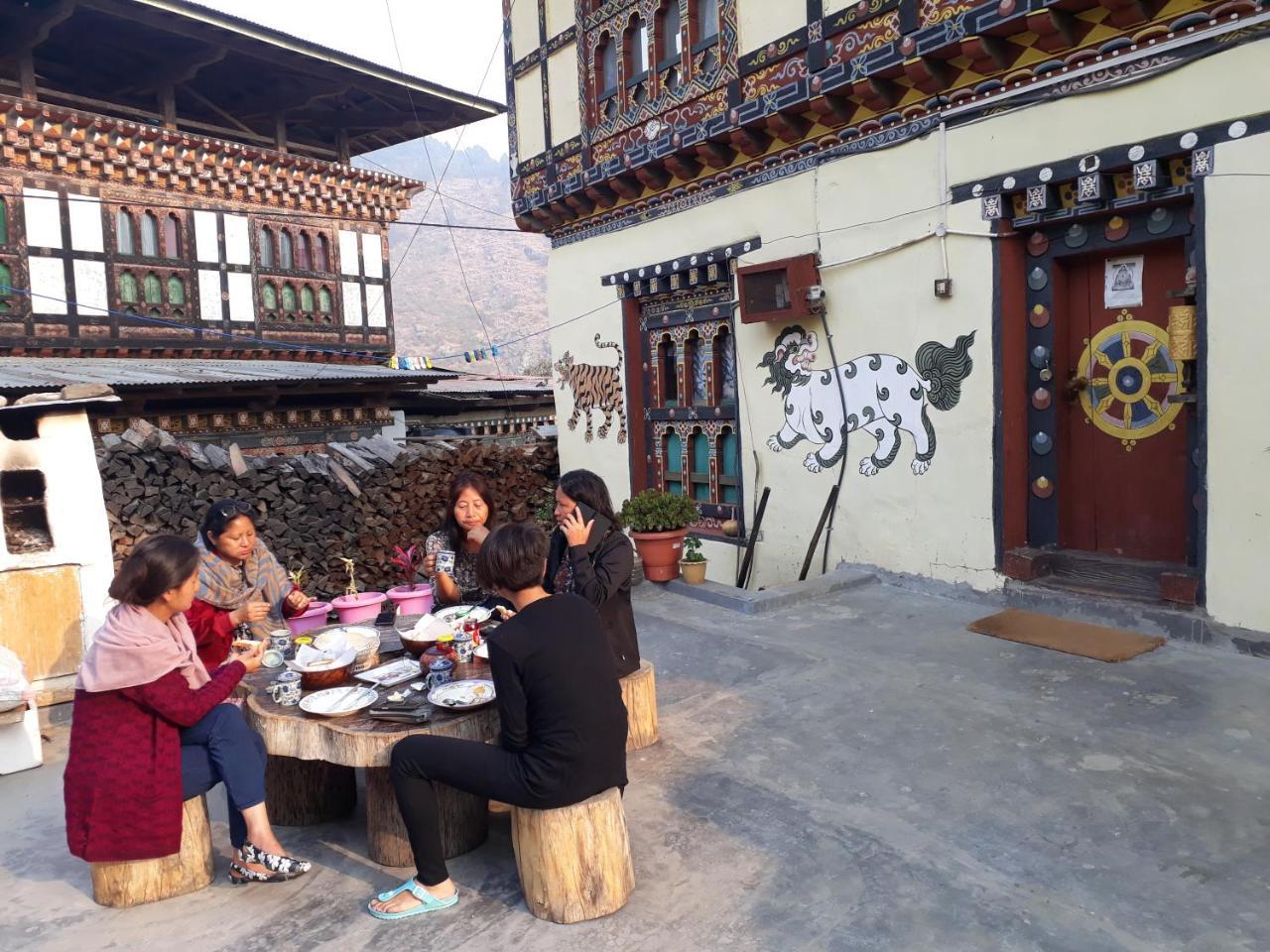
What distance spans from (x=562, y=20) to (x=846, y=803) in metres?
9.54

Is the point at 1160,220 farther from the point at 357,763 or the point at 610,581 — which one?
the point at 357,763

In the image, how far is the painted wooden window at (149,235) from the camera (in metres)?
16.3

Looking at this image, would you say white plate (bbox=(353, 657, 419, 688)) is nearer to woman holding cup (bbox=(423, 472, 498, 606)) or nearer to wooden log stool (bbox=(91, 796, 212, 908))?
wooden log stool (bbox=(91, 796, 212, 908))

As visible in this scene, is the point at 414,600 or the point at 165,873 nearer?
the point at 165,873

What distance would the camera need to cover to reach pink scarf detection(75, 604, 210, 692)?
9.82ft

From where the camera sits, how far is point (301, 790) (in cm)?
370

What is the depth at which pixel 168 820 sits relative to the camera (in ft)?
10.1

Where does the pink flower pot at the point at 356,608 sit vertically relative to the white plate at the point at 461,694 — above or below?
below

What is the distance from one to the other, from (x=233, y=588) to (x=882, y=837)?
10.0 feet

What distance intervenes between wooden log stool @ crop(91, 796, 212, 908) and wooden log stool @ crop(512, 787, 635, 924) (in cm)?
122

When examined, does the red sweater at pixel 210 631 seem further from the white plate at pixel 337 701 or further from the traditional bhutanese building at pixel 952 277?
the traditional bhutanese building at pixel 952 277

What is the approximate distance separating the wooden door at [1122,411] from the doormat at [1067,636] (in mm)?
844

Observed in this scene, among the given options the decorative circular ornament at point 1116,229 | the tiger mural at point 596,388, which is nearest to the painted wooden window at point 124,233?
the tiger mural at point 596,388

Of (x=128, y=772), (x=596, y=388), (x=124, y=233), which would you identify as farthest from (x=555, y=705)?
(x=124, y=233)
